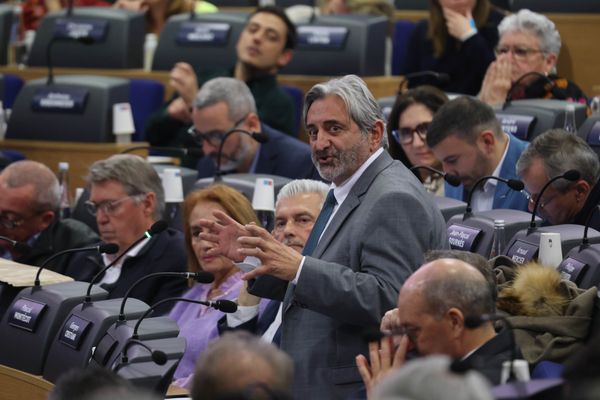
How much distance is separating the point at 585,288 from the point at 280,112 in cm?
251

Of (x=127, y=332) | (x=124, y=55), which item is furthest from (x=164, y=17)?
(x=127, y=332)

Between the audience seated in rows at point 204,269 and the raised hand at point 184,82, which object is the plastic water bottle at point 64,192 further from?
the audience seated in rows at point 204,269

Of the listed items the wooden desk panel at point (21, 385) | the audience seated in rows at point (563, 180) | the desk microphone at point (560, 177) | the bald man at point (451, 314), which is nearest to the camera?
the bald man at point (451, 314)

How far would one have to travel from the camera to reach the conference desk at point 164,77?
5.64m

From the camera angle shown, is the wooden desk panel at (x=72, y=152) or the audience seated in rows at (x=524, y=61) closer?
the audience seated in rows at (x=524, y=61)

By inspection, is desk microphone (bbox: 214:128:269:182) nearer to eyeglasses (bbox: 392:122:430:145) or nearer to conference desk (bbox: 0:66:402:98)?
eyeglasses (bbox: 392:122:430:145)

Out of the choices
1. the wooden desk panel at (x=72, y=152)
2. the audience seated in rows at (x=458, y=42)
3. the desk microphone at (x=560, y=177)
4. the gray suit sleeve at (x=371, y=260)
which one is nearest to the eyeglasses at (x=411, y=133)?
the audience seated in rows at (x=458, y=42)

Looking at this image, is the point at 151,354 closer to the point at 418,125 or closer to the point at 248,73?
the point at 418,125

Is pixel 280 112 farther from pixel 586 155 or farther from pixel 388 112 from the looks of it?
pixel 586 155

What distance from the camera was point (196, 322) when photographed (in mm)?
3635

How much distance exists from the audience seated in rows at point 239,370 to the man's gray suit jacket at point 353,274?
64 cm

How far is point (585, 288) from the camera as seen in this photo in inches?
114

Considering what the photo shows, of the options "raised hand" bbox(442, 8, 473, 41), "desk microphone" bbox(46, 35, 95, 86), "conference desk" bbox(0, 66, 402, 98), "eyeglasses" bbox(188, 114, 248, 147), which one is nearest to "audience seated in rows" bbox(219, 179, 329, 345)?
"eyeglasses" bbox(188, 114, 248, 147)

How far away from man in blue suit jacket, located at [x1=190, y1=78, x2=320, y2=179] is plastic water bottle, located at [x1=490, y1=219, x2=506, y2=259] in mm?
1372
